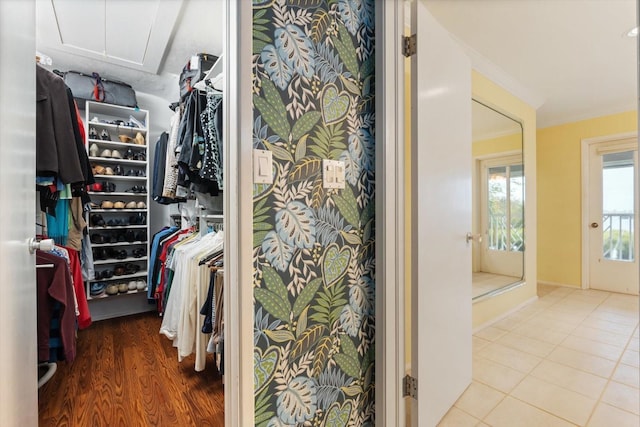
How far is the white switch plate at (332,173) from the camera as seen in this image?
114 centimetres

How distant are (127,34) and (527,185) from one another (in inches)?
159

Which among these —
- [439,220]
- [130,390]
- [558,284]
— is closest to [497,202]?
[558,284]

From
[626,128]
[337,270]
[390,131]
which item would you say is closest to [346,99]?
[390,131]

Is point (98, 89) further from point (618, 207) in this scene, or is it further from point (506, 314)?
point (618, 207)

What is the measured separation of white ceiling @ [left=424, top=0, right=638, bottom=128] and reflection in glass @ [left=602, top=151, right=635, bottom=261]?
0.73 metres

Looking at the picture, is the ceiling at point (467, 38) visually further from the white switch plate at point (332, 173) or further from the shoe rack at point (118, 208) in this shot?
the white switch plate at point (332, 173)

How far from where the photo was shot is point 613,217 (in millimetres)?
3693

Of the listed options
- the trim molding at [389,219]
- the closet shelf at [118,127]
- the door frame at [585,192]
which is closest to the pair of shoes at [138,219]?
the closet shelf at [118,127]

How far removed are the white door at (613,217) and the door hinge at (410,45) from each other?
→ 13.2 feet

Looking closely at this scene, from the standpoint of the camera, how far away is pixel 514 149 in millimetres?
3195

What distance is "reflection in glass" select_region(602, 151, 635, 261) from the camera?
358 cm

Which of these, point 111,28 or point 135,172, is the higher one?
point 111,28

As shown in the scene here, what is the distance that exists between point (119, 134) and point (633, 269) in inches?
240

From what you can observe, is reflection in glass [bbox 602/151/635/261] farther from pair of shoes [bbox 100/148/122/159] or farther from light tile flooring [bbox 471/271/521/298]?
pair of shoes [bbox 100/148/122/159]
